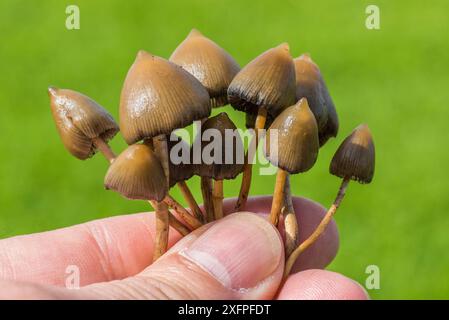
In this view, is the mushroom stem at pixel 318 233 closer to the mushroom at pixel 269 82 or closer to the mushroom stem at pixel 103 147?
the mushroom at pixel 269 82

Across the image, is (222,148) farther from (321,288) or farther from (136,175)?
(321,288)

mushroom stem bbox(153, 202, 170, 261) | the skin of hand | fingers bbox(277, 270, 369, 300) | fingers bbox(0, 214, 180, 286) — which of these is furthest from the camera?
A: fingers bbox(0, 214, 180, 286)

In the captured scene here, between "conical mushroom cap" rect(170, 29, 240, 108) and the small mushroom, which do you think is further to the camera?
"conical mushroom cap" rect(170, 29, 240, 108)

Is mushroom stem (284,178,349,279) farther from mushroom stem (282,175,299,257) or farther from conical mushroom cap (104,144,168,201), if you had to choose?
conical mushroom cap (104,144,168,201)

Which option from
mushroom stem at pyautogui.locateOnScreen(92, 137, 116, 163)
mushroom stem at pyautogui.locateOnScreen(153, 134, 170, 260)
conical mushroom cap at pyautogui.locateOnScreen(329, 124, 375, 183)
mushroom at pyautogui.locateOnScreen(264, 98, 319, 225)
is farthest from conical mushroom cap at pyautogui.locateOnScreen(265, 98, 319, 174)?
mushroom stem at pyautogui.locateOnScreen(92, 137, 116, 163)

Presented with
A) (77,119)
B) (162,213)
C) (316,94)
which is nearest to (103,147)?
(77,119)

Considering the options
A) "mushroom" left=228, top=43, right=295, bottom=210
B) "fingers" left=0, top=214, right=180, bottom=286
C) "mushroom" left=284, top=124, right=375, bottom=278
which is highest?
"mushroom" left=228, top=43, right=295, bottom=210
